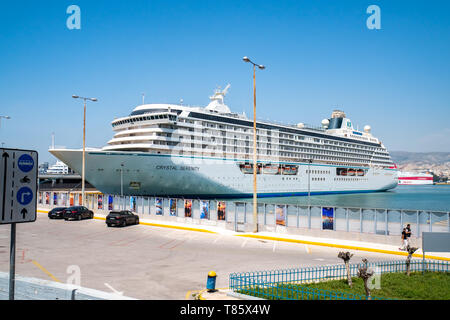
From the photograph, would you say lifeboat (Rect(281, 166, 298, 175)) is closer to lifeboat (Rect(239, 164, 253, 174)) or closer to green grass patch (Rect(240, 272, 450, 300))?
lifeboat (Rect(239, 164, 253, 174))

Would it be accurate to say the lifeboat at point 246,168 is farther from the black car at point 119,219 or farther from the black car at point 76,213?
the black car at point 119,219

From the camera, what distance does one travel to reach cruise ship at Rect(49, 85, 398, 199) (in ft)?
162

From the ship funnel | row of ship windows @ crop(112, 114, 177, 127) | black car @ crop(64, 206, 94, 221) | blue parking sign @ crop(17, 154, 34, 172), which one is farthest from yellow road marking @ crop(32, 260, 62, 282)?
the ship funnel

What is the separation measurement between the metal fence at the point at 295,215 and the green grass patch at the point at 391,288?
740 centimetres

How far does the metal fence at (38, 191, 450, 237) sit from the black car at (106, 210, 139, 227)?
3906mm

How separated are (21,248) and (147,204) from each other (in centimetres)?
1498

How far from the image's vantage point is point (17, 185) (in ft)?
18.2

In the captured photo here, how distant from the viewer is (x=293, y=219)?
961 inches

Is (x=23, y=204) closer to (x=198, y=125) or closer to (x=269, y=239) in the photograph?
(x=269, y=239)

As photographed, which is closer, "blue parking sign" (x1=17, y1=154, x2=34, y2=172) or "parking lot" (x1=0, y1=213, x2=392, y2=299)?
"blue parking sign" (x1=17, y1=154, x2=34, y2=172)

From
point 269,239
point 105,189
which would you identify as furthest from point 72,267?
point 105,189
